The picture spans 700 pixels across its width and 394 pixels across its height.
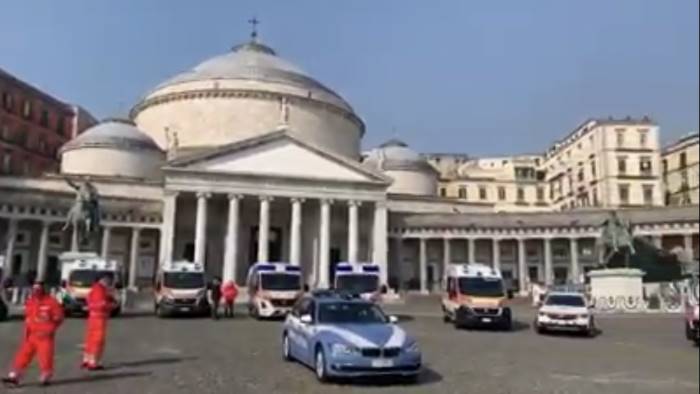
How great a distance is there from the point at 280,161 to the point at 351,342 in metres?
41.8

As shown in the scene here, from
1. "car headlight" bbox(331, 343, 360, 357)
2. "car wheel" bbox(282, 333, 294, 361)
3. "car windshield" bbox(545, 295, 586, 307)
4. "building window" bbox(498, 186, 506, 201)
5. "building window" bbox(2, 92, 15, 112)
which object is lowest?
"car wheel" bbox(282, 333, 294, 361)

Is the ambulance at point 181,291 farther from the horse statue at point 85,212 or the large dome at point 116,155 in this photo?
the large dome at point 116,155

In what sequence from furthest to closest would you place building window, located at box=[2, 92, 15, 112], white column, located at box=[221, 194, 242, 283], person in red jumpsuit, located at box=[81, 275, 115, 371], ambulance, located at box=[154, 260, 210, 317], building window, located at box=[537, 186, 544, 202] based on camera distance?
building window, located at box=[537, 186, 544, 202] < building window, located at box=[2, 92, 15, 112] < white column, located at box=[221, 194, 242, 283] < ambulance, located at box=[154, 260, 210, 317] < person in red jumpsuit, located at box=[81, 275, 115, 371]

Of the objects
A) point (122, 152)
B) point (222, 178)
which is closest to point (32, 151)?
point (122, 152)

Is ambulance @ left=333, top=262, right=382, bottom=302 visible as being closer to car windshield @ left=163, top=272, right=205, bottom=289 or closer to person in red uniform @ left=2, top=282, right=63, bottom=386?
car windshield @ left=163, top=272, right=205, bottom=289

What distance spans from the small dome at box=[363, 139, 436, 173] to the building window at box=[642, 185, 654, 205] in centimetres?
2383

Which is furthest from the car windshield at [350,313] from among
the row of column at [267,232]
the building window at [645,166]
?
the building window at [645,166]

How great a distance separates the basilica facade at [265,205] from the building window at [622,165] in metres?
16.2

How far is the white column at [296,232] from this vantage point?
51812mm

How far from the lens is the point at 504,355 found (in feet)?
53.8

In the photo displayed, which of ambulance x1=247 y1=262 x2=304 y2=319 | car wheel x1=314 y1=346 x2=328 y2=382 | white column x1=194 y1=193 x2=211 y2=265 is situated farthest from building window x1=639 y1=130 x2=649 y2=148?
car wheel x1=314 y1=346 x2=328 y2=382

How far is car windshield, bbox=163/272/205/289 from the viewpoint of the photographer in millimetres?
29328

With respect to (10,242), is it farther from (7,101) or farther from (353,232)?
(353,232)

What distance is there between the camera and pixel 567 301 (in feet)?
80.4
